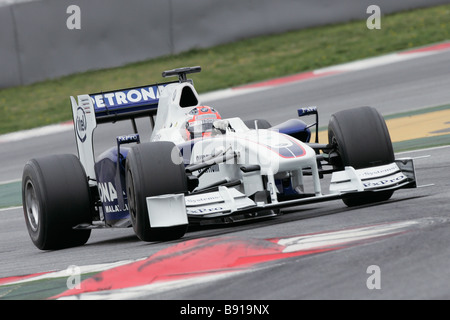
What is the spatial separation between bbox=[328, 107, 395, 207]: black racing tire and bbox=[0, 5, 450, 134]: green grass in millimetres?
11581

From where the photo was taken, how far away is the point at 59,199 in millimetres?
9016

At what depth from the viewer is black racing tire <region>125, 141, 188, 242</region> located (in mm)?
7609

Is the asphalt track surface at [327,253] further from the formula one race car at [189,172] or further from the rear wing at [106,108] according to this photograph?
the rear wing at [106,108]

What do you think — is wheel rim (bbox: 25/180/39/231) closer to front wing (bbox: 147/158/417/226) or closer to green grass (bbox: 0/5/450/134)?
front wing (bbox: 147/158/417/226)

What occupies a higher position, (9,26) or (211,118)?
(9,26)

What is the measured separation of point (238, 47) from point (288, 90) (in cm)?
415

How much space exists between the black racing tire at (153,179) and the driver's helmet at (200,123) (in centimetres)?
135

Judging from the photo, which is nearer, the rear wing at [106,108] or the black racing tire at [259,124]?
the rear wing at [106,108]

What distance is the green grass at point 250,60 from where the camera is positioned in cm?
2045

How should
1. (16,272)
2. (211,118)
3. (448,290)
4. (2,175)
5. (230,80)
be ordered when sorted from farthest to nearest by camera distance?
(230,80) < (2,175) < (211,118) < (16,272) < (448,290)

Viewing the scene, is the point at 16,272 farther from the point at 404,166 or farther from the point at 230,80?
the point at 230,80

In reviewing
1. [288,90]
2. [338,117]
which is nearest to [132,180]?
Answer: [338,117]

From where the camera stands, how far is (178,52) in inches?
863

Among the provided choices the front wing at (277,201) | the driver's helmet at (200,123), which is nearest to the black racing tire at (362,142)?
the front wing at (277,201)
